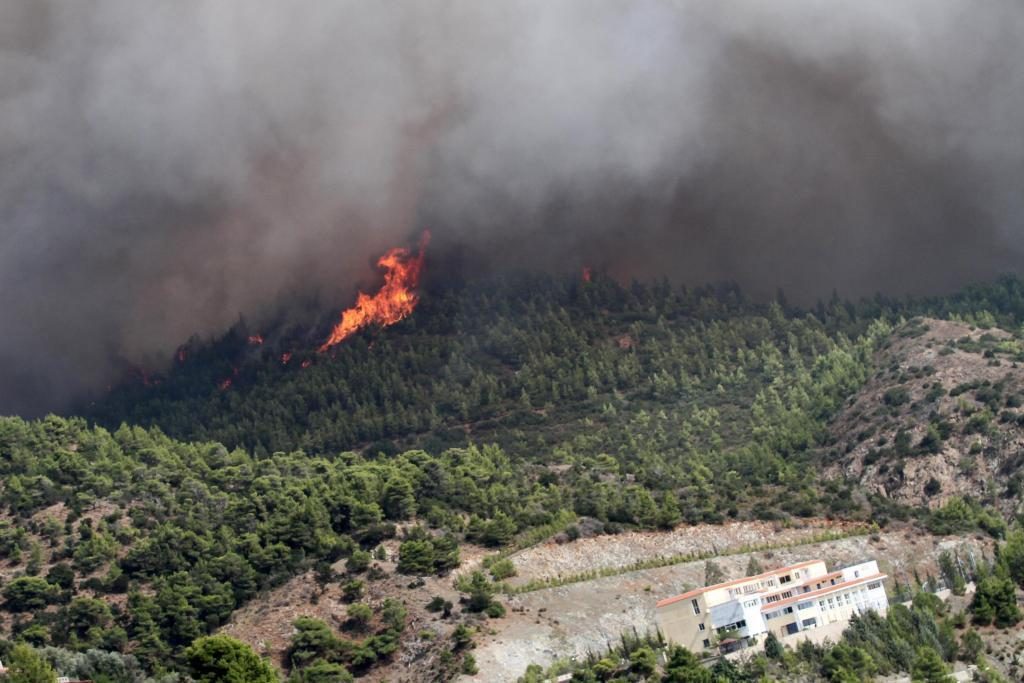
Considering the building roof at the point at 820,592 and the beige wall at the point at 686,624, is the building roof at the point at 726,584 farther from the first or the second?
the building roof at the point at 820,592

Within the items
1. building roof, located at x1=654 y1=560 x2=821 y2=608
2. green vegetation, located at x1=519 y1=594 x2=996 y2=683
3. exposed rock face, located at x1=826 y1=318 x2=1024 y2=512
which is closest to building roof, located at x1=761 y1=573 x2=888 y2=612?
building roof, located at x1=654 y1=560 x2=821 y2=608

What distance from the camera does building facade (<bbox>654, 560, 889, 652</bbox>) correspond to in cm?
11450

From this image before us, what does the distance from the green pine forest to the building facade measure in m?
4.96

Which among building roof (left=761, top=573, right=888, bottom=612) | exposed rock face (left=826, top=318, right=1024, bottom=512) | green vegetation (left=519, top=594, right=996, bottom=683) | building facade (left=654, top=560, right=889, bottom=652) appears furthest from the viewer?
exposed rock face (left=826, top=318, right=1024, bottom=512)

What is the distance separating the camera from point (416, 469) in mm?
146875

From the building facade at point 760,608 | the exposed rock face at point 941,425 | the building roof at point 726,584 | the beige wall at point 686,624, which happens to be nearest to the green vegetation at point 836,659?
the beige wall at point 686,624

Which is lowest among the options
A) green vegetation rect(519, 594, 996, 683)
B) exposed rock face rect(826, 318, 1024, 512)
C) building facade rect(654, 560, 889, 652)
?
green vegetation rect(519, 594, 996, 683)

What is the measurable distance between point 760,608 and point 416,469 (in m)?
39.8

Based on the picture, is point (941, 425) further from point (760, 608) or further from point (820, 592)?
point (760, 608)

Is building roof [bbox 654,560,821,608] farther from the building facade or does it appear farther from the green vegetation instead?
the green vegetation

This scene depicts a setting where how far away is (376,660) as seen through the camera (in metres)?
118

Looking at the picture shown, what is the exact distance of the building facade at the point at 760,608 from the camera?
114 meters

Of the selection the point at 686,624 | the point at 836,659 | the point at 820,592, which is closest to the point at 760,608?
the point at 820,592

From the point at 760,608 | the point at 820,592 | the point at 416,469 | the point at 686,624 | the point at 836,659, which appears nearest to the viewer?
the point at 836,659
